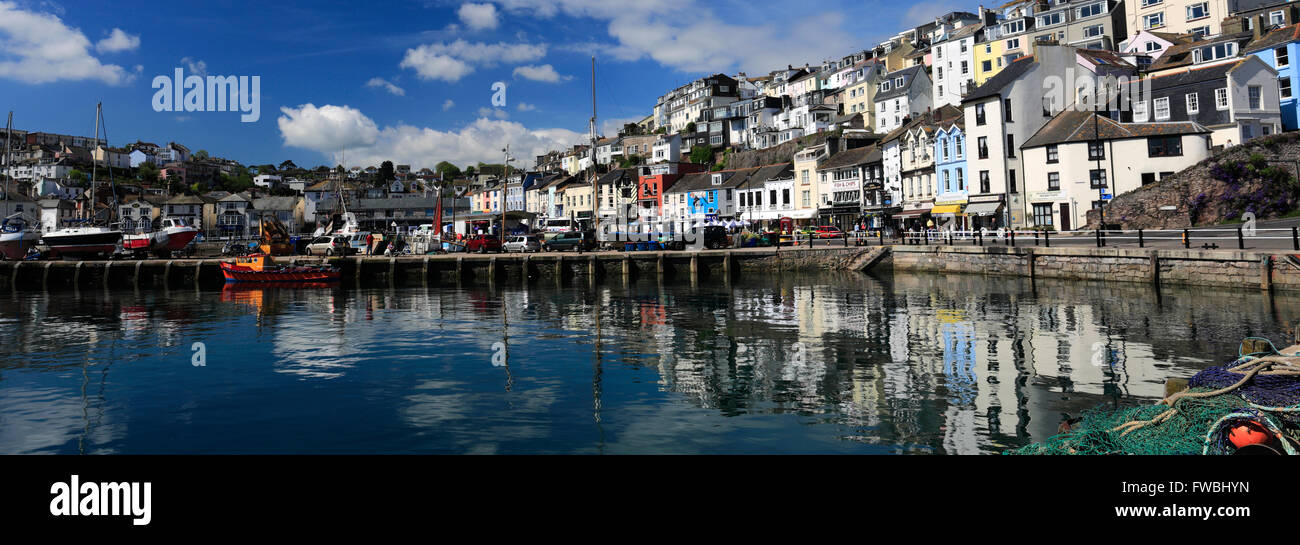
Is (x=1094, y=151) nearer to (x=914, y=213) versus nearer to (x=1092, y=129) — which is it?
(x=1092, y=129)

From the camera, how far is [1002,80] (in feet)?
181

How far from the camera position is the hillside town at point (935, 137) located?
5216 centimetres

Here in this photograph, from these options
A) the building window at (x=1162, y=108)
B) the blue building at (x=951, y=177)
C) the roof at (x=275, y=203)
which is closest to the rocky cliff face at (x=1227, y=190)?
the building window at (x=1162, y=108)

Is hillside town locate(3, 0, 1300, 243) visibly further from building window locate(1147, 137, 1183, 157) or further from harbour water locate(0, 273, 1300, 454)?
harbour water locate(0, 273, 1300, 454)

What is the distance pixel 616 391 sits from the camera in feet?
48.0

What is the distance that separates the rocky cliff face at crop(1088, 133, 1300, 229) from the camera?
42.9m

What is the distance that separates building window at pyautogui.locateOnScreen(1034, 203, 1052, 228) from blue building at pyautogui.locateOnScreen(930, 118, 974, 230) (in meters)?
4.88

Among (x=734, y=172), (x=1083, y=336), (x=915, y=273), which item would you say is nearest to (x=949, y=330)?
(x=1083, y=336)

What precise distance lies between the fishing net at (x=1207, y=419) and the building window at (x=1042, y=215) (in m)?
49.9

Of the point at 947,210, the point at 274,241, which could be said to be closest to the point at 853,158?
the point at 947,210

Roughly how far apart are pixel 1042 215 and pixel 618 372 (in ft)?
152
